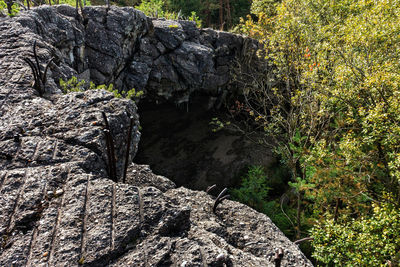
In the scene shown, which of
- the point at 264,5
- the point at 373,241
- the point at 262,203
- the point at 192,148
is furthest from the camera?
the point at 192,148

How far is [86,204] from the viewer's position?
2.66 metres

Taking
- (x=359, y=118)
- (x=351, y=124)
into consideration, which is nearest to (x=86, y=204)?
(x=359, y=118)

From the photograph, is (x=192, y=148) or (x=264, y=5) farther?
(x=192, y=148)

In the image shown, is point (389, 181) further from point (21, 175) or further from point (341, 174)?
point (21, 175)

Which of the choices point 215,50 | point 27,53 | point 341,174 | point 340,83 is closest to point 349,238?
point 341,174

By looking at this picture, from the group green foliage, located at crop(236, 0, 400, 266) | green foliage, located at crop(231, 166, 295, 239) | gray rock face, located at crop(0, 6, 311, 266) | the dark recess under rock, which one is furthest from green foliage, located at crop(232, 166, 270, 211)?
gray rock face, located at crop(0, 6, 311, 266)

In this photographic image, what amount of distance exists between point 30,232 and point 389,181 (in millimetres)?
9298

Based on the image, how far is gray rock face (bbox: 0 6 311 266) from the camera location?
2.34 m

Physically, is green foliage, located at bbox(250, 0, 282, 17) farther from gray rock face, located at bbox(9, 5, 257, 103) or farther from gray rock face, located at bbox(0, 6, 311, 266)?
gray rock face, located at bbox(0, 6, 311, 266)

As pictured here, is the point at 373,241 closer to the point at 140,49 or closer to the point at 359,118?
the point at 359,118

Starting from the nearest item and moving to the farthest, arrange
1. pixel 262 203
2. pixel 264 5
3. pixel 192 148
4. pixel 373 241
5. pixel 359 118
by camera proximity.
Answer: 1. pixel 373 241
2. pixel 359 118
3. pixel 262 203
4. pixel 264 5
5. pixel 192 148

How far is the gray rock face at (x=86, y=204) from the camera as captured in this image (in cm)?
234

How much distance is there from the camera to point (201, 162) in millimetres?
16344

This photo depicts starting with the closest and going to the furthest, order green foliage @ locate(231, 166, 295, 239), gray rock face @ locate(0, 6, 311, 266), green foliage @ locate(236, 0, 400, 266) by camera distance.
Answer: gray rock face @ locate(0, 6, 311, 266) → green foliage @ locate(236, 0, 400, 266) → green foliage @ locate(231, 166, 295, 239)
